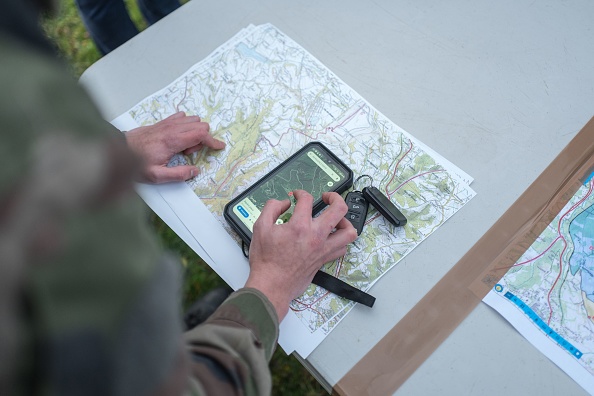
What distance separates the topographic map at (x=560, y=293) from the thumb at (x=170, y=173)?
1.95 ft

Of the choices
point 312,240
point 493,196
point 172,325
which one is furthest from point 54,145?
point 493,196

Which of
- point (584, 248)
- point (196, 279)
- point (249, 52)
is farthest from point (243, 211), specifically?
point (196, 279)

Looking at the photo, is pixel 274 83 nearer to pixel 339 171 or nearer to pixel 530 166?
pixel 339 171

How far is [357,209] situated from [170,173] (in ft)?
1.20

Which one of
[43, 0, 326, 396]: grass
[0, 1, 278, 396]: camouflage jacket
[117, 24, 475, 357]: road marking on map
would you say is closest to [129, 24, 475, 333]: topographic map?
[117, 24, 475, 357]: road marking on map

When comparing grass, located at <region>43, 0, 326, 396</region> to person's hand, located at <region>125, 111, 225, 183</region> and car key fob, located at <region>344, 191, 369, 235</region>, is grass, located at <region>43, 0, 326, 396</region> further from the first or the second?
car key fob, located at <region>344, 191, 369, 235</region>

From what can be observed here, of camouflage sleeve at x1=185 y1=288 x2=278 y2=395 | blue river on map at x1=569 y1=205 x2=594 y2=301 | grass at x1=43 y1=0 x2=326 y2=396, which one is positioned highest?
blue river on map at x1=569 y1=205 x2=594 y2=301

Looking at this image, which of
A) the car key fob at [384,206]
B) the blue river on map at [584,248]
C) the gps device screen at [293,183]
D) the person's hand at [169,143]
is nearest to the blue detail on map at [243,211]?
the gps device screen at [293,183]

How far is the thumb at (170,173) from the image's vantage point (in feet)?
2.90

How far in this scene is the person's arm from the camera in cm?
61

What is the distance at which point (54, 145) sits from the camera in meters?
0.29

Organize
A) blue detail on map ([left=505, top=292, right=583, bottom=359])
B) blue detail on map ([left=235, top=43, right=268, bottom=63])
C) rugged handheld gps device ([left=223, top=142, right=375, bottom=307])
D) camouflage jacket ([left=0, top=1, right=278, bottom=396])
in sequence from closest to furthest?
1. camouflage jacket ([left=0, top=1, right=278, bottom=396])
2. blue detail on map ([left=505, top=292, right=583, bottom=359])
3. rugged handheld gps device ([left=223, top=142, right=375, bottom=307])
4. blue detail on map ([left=235, top=43, right=268, bottom=63])

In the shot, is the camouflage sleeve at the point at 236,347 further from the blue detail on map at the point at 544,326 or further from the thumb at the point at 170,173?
the blue detail on map at the point at 544,326

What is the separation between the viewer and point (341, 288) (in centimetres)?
80
